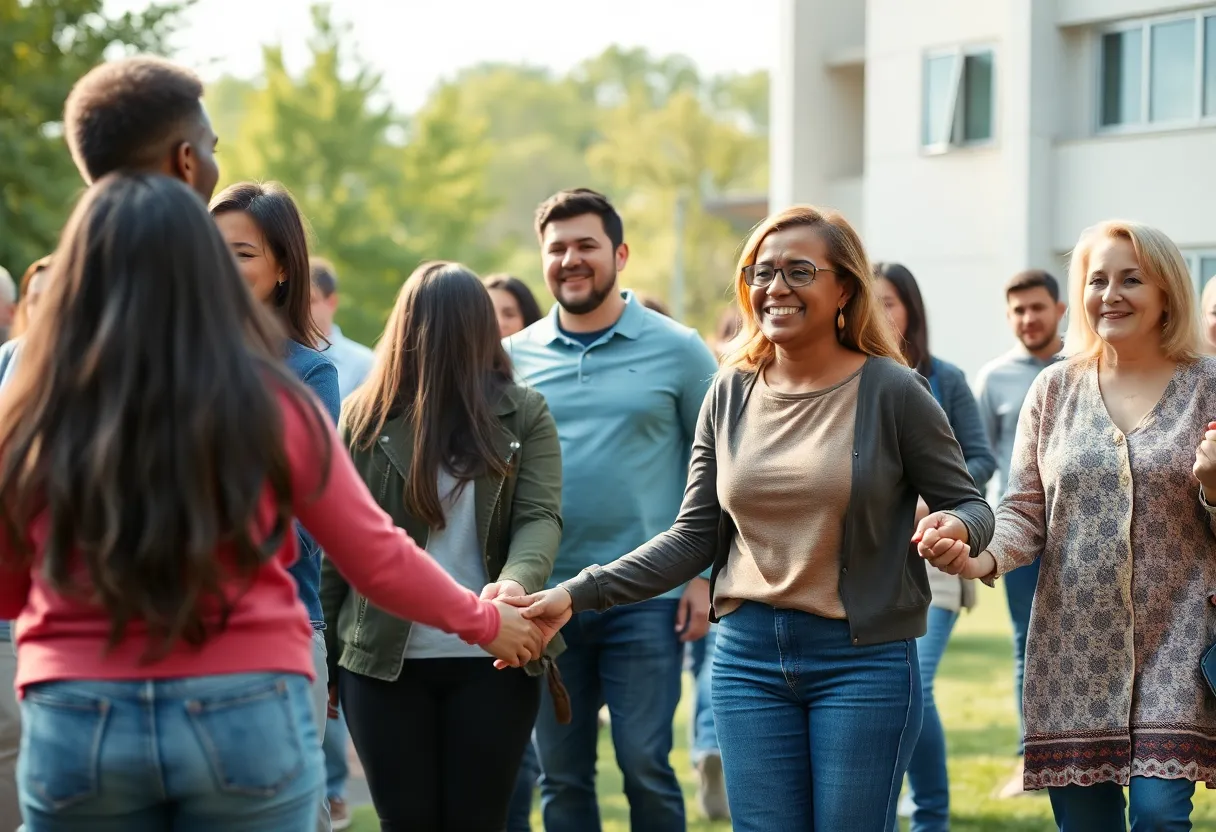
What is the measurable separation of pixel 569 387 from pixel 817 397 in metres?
1.99

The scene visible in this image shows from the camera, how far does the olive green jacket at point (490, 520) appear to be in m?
4.85

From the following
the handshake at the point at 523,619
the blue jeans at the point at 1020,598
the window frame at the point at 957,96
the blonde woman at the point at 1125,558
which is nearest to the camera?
the handshake at the point at 523,619

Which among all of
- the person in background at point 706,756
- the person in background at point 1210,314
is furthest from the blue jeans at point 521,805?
the person in background at point 1210,314

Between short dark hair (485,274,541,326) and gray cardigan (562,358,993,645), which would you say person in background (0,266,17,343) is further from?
gray cardigan (562,358,993,645)

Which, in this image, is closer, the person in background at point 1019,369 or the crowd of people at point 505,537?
the crowd of people at point 505,537

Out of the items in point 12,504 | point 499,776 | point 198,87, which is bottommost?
point 499,776

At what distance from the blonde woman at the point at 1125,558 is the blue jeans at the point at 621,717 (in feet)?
4.91

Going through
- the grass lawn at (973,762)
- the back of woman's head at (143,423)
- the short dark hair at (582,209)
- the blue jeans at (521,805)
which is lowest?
the grass lawn at (973,762)

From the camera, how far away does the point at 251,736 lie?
8.99ft

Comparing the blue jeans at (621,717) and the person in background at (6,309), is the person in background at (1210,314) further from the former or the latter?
the person in background at (6,309)

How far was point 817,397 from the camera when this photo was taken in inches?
173

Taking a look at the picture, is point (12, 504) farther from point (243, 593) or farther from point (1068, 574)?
point (1068, 574)

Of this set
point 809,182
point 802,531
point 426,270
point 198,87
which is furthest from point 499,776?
point 809,182

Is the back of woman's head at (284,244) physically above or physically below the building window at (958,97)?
below
